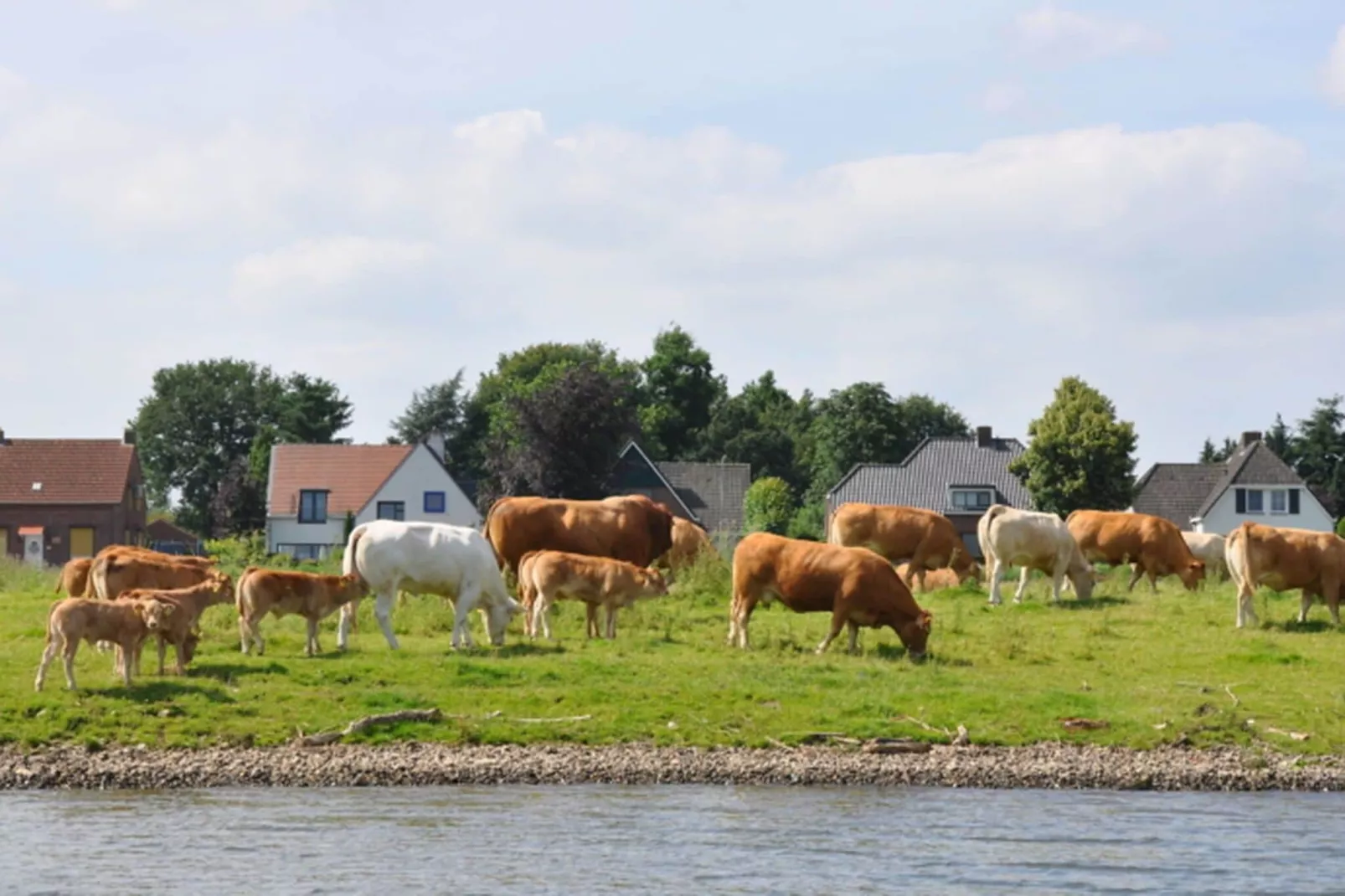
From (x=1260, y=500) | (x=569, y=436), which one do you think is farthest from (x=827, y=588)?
(x=1260, y=500)

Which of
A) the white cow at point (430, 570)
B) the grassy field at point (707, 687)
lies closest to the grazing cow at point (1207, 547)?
the grassy field at point (707, 687)

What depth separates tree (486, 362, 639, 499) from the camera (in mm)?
71188

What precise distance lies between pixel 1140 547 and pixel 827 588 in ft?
38.7

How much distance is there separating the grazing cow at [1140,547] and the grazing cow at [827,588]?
10431mm

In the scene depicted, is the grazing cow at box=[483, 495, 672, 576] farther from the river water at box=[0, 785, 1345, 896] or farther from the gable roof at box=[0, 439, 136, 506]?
the gable roof at box=[0, 439, 136, 506]

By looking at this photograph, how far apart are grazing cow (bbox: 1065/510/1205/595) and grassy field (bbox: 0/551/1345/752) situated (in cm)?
681

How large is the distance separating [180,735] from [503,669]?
170 inches

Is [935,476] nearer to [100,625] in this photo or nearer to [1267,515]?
[1267,515]

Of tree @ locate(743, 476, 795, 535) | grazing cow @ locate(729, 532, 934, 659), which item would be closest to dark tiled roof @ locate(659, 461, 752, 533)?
tree @ locate(743, 476, 795, 535)

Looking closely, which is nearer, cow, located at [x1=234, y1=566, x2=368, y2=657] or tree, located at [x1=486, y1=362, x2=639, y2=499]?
cow, located at [x1=234, y1=566, x2=368, y2=657]

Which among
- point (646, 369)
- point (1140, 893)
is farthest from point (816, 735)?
point (646, 369)

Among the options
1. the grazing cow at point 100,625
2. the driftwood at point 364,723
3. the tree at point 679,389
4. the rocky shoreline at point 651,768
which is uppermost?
the tree at point 679,389

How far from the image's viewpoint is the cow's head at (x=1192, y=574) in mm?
35219

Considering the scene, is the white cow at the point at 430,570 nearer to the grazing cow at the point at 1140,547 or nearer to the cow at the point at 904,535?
the cow at the point at 904,535
